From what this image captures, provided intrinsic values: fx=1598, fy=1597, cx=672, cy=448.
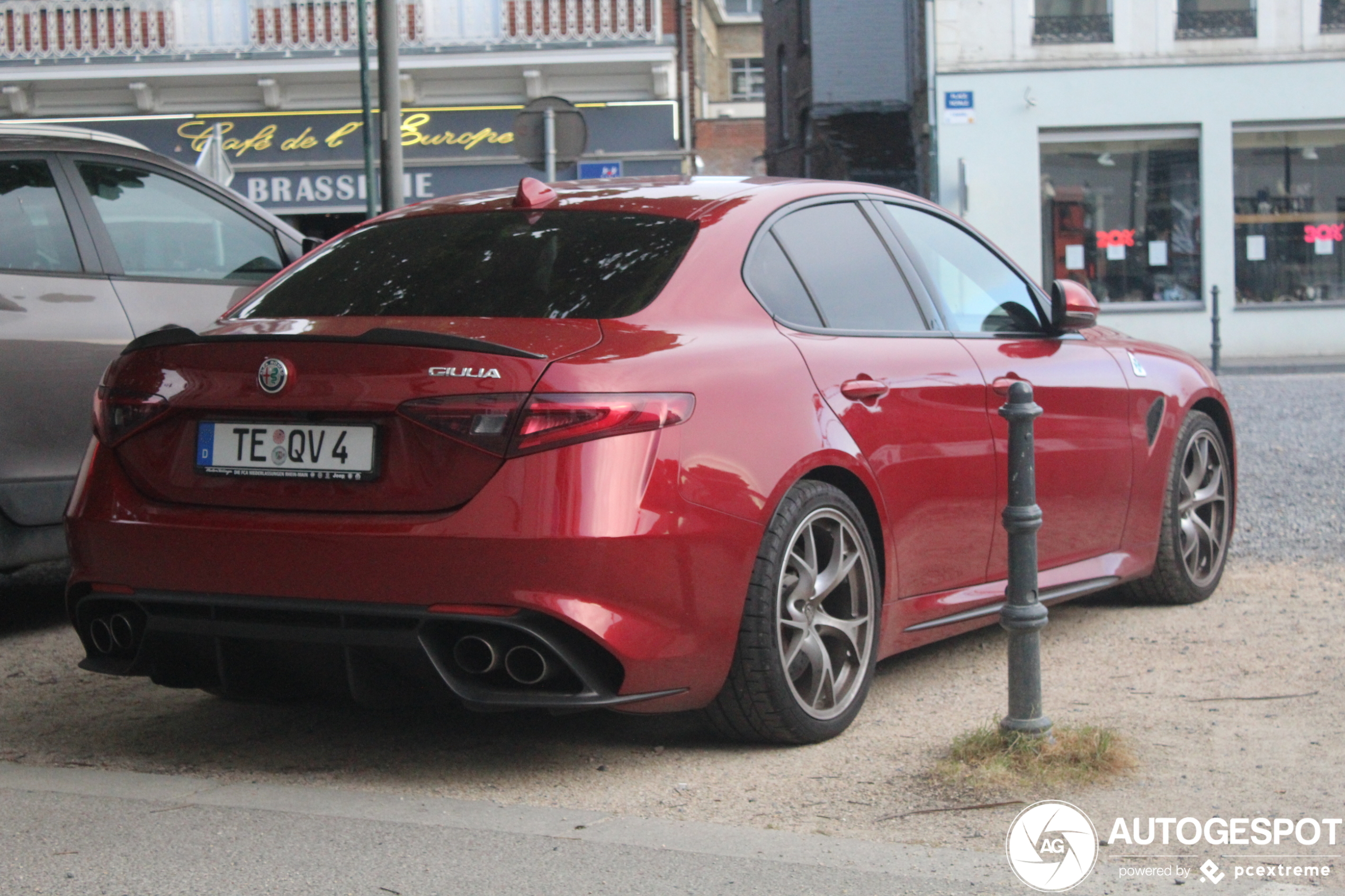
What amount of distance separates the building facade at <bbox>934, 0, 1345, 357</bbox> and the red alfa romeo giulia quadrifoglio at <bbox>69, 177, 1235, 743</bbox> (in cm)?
2000

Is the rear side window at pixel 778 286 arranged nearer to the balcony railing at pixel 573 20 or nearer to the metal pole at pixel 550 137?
the metal pole at pixel 550 137

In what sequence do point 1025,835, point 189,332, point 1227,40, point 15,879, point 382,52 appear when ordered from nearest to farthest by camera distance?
point 15,879
point 1025,835
point 189,332
point 382,52
point 1227,40

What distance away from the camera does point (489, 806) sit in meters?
3.54

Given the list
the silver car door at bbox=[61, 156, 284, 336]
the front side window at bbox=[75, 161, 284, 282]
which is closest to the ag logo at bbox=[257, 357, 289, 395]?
the silver car door at bbox=[61, 156, 284, 336]

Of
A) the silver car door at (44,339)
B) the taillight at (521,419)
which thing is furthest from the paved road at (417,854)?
the silver car door at (44,339)

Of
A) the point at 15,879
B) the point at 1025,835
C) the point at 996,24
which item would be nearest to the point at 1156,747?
the point at 1025,835

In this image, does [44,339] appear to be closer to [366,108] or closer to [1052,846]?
[1052,846]

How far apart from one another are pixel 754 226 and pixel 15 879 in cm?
234

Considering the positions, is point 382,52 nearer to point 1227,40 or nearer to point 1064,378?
point 1064,378

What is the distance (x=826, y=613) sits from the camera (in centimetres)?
410

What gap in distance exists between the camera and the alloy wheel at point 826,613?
12.9ft

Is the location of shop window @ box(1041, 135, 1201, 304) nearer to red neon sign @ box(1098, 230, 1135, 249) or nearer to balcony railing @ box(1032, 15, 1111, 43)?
red neon sign @ box(1098, 230, 1135, 249)

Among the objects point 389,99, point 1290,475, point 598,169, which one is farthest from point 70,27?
point 1290,475

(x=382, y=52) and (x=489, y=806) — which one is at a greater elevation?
(x=382, y=52)
